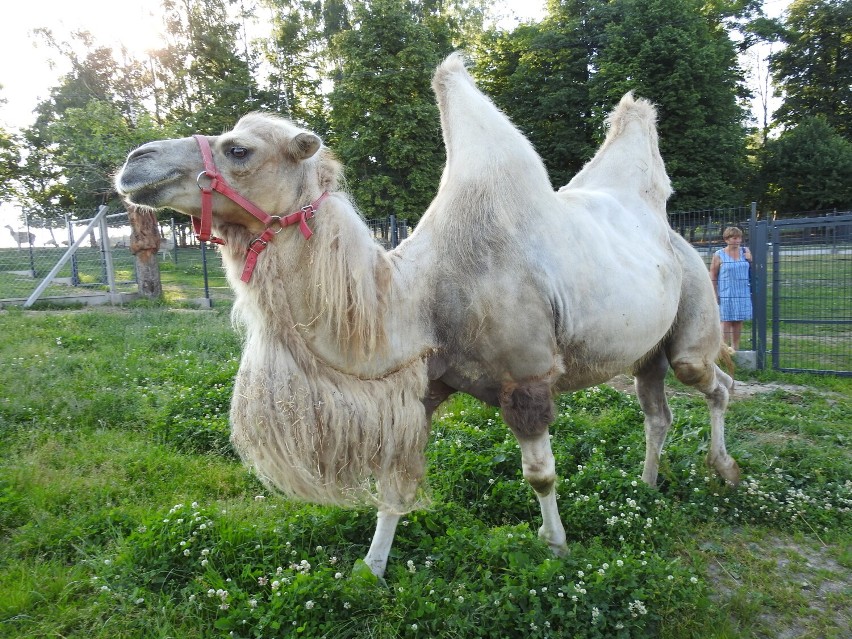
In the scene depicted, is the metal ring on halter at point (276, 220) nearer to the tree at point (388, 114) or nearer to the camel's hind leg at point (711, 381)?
the camel's hind leg at point (711, 381)

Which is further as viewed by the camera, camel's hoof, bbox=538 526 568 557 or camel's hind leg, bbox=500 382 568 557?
camel's hoof, bbox=538 526 568 557

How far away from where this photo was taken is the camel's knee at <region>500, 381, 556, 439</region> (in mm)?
2729

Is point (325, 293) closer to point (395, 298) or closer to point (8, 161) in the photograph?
point (395, 298)

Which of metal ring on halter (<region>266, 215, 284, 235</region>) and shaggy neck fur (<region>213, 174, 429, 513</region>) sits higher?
metal ring on halter (<region>266, 215, 284, 235</region>)

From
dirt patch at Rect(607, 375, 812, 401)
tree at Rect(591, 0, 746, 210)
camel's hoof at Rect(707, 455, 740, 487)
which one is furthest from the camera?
tree at Rect(591, 0, 746, 210)

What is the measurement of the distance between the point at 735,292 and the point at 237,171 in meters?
8.33

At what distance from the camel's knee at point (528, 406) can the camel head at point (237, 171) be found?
1.32 metres

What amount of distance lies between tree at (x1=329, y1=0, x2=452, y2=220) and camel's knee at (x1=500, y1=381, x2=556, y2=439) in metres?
21.0

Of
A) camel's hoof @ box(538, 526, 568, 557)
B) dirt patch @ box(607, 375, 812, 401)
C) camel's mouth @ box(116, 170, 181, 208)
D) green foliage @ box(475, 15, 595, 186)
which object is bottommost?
dirt patch @ box(607, 375, 812, 401)

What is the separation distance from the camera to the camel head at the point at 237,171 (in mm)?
2205

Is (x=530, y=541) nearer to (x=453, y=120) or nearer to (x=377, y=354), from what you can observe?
(x=377, y=354)

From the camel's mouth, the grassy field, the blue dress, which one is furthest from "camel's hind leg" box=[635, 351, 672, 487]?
the grassy field

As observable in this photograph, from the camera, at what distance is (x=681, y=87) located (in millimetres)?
24750

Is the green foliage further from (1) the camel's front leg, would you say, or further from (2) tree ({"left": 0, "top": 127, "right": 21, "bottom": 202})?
(1) the camel's front leg
